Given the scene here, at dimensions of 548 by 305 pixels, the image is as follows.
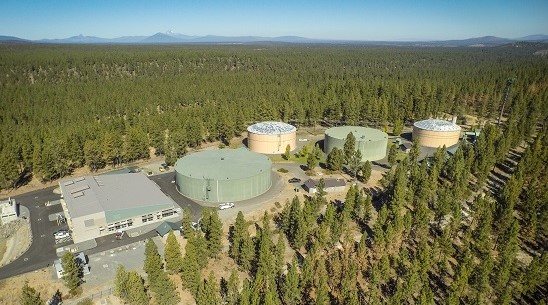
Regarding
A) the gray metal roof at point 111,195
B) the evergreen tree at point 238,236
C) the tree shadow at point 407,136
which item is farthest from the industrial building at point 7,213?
the tree shadow at point 407,136

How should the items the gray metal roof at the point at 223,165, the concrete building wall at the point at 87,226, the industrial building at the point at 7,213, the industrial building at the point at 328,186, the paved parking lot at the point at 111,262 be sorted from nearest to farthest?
the paved parking lot at the point at 111,262 → the concrete building wall at the point at 87,226 → the industrial building at the point at 7,213 → the gray metal roof at the point at 223,165 → the industrial building at the point at 328,186

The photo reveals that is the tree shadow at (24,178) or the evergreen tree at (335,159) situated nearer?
the tree shadow at (24,178)

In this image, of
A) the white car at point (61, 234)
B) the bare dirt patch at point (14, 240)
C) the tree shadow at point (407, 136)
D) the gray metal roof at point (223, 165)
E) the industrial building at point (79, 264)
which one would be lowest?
the bare dirt patch at point (14, 240)

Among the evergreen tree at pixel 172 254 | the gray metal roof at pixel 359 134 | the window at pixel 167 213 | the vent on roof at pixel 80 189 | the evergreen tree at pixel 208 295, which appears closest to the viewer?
the evergreen tree at pixel 208 295

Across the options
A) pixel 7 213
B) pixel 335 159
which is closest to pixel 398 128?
pixel 335 159

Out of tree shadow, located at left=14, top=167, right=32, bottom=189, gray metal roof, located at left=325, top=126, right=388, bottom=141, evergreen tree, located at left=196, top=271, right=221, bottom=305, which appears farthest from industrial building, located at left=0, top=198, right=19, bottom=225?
gray metal roof, located at left=325, top=126, right=388, bottom=141

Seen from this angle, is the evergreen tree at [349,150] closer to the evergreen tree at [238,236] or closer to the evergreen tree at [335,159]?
the evergreen tree at [335,159]
